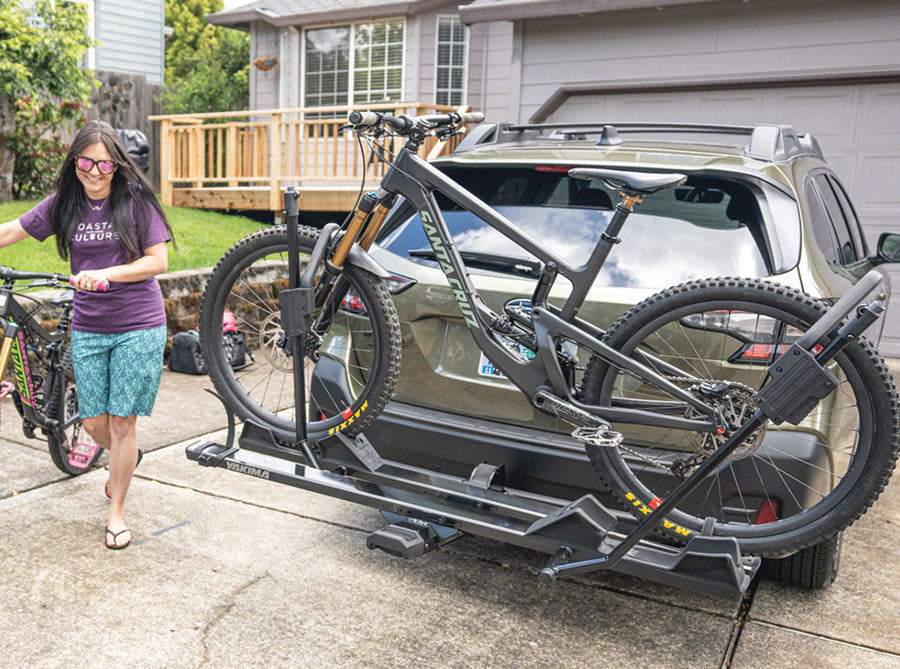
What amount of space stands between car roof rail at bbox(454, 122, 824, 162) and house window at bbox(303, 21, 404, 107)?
10068 millimetres

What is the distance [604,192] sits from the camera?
3.36m

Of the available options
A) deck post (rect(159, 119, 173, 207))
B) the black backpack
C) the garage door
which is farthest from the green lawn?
the garage door

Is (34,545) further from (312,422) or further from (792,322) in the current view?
(792,322)

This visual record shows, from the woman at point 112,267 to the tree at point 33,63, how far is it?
7.53 meters

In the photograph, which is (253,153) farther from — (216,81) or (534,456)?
(534,456)

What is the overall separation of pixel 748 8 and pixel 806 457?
6.65 m

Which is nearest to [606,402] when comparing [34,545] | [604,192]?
[604,192]

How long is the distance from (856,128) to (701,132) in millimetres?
4529

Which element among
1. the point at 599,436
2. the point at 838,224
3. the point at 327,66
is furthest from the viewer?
the point at 327,66

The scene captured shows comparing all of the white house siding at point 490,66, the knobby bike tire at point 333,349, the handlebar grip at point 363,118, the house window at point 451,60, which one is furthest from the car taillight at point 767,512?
the house window at point 451,60

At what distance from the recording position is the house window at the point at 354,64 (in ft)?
46.3

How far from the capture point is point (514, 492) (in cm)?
298

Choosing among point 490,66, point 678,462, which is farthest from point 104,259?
point 490,66

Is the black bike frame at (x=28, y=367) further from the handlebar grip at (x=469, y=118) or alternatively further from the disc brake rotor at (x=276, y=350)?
the handlebar grip at (x=469, y=118)
